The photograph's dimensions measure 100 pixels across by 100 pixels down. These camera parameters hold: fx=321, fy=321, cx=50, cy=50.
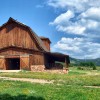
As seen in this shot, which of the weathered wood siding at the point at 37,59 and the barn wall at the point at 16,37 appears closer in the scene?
the weathered wood siding at the point at 37,59

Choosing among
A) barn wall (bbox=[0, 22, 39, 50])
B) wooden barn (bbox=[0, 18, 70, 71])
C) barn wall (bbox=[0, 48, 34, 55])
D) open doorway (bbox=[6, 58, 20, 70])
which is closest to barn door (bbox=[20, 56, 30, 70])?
wooden barn (bbox=[0, 18, 70, 71])

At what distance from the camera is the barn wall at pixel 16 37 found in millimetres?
63750

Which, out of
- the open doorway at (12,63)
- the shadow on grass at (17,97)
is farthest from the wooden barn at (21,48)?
the shadow on grass at (17,97)

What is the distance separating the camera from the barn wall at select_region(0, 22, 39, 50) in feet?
209

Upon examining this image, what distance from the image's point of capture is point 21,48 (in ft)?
208

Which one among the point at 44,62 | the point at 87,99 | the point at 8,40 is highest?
the point at 8,40

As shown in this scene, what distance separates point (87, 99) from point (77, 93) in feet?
6.88

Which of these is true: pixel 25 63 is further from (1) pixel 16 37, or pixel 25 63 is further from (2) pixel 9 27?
(2) pixel 9 27

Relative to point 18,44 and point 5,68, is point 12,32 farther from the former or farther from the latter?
point 5,68

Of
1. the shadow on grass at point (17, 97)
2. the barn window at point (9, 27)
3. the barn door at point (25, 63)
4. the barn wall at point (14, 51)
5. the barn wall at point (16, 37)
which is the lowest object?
the shadow on grass at point (17, 97)

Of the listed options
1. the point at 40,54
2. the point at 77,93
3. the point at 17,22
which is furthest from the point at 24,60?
the point at 77,93

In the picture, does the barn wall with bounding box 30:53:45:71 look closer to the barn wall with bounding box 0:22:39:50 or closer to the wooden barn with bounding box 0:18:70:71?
the wooden barn with bounding box 0:18:70:71

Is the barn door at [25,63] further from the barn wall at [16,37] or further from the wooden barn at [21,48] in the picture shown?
the barn wall at [16,37]

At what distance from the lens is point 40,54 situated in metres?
62.4
